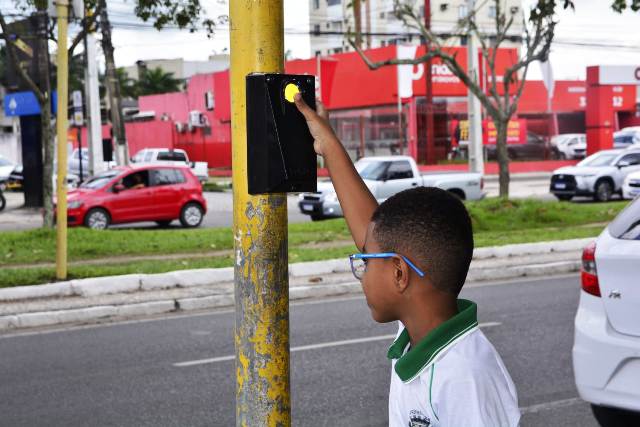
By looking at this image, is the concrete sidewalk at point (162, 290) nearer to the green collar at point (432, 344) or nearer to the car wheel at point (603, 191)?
the green collar at point (432, 344)

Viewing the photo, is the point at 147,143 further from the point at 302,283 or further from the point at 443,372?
the point at 443,372

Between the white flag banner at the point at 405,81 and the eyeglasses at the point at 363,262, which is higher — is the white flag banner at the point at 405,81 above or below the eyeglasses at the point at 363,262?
above

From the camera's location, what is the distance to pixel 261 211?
2820 mm

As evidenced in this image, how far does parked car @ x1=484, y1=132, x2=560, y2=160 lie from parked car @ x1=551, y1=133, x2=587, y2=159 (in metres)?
1.66

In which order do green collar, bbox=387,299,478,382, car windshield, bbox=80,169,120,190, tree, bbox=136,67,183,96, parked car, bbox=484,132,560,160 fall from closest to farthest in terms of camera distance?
green collar, bbox=387,299,478,382 < car windshield, bbox=80,169,120,190 < parked car, bbox=484,132,560,160 < tree, bbox=136,67,183,96

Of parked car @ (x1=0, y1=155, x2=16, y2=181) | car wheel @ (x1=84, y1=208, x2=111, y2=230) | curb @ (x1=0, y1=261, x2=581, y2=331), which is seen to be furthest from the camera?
parked car @ (x1=0, y1=155, x2=16, y2=181)

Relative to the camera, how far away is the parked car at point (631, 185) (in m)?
23.7

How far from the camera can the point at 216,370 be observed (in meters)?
7.64

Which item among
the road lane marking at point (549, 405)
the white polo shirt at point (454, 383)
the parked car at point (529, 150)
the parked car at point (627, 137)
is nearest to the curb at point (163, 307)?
the road lane marking at point (549, 405)

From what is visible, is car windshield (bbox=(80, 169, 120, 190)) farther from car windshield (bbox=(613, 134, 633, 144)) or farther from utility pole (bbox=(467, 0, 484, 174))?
car windshield (bbox=(613, 134, 633, 144))

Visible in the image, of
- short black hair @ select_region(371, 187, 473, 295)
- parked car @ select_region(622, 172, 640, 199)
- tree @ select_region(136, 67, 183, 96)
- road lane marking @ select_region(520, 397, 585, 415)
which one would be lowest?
road lane marking @ select_region(520, 397, 585, 415)

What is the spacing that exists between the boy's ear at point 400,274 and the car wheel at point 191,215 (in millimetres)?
19903

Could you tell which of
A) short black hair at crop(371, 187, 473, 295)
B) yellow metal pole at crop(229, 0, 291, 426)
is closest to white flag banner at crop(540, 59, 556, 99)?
yellow metal pole at crop(229, 0, 291, 426)

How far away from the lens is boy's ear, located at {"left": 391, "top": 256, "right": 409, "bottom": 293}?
2207mm
